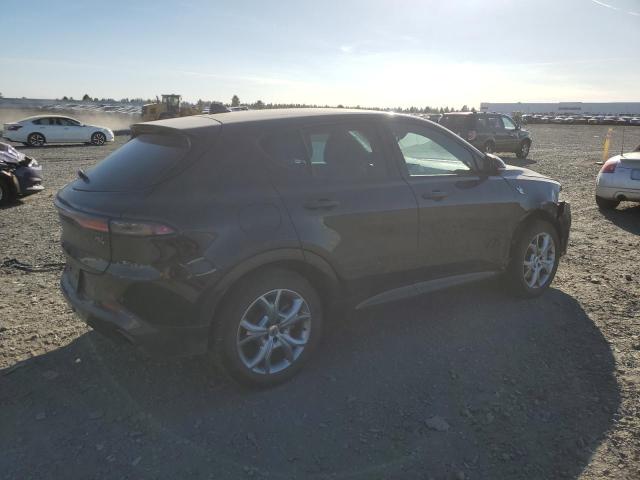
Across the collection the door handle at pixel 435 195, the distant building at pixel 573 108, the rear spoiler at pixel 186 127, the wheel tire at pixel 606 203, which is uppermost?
the distant building at pixel 573 108

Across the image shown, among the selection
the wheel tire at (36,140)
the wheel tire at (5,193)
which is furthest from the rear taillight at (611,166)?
the wheel tire at (36,140)

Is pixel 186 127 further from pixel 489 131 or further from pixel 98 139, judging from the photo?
pixel 98 139

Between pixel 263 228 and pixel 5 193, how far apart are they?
8383mm

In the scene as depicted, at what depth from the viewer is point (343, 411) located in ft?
10.4

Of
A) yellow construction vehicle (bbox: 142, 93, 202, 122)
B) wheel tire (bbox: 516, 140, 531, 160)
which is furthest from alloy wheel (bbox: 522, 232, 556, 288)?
yellow construction vehicle (bbox: 142, 93, 202, 122)

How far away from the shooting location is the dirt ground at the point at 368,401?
2.71 metres

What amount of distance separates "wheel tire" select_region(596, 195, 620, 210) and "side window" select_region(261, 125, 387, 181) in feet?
22.3

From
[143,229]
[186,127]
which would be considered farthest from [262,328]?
[186,127]

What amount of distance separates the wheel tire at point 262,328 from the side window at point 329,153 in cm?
74

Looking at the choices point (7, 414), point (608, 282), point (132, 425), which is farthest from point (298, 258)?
point (608, 282)

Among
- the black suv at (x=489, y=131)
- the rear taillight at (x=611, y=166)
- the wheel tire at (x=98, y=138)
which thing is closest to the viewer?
the rear taillight at (x=611, y=166)

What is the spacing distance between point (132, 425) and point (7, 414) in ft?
2.62

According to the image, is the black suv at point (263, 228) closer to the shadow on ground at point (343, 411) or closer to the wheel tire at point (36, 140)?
the shadow on ground at point (343, 411)

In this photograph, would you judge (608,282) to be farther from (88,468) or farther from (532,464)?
(88,468)
